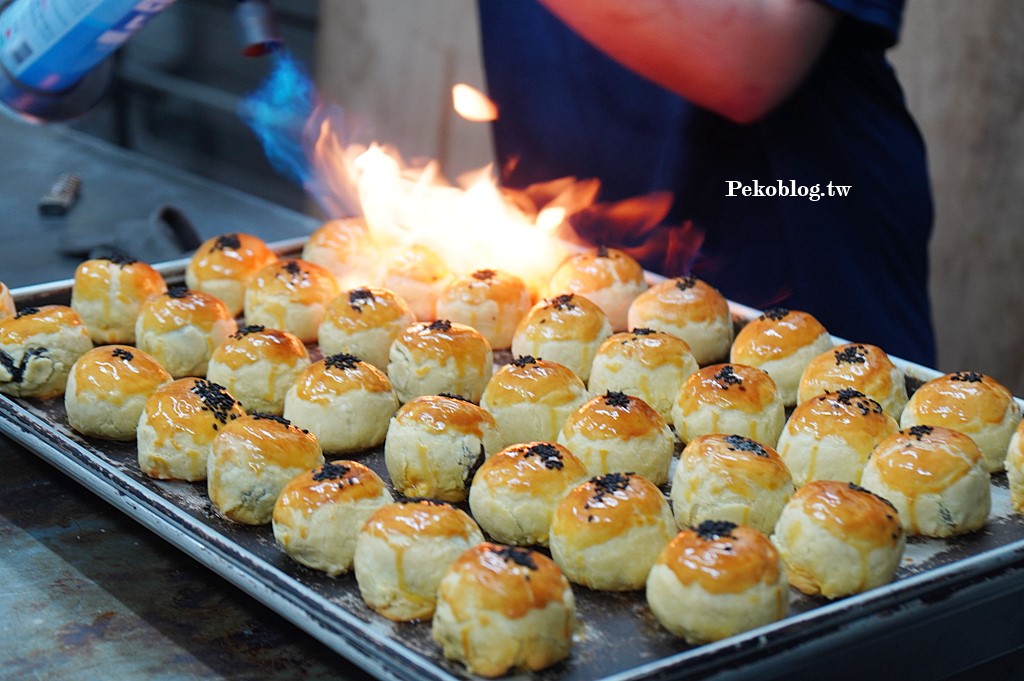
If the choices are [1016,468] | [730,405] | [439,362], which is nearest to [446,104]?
[439,362]

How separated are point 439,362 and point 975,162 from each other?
2337 millimetres

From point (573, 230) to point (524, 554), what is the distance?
2621 mm

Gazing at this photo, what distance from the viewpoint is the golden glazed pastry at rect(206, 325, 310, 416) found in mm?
2854

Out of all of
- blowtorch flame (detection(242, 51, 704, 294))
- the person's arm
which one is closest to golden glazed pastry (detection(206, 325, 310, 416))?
blowtorch flame (detection(242, 51, 704, 294))

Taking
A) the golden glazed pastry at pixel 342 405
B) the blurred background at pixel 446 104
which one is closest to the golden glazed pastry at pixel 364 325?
the golden glazed pastry at pixel 342 405

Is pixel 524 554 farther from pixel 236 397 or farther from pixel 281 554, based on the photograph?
pixel 236 397

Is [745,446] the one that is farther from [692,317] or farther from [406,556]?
[692,317]

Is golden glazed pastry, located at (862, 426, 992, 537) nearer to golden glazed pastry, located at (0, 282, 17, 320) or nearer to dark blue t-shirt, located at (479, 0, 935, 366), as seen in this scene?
dark blue t-shirt, located at (479, 0, 935, 366)

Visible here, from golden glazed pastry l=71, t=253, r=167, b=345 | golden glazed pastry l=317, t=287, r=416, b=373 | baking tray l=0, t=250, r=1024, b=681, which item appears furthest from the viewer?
golden glazed pastry l=71, t=253, r=167, b=345

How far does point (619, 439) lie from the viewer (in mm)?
2459

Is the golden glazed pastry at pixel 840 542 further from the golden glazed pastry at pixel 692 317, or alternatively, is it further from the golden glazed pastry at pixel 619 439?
the golden glazed pastry at pixel 692 317

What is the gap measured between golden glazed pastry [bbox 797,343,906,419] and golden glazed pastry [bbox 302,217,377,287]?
58.3 inches

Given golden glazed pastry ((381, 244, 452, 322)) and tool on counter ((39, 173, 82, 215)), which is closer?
golden glazed pastry ((381, 244, 452, 322))

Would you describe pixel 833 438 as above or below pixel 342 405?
above
